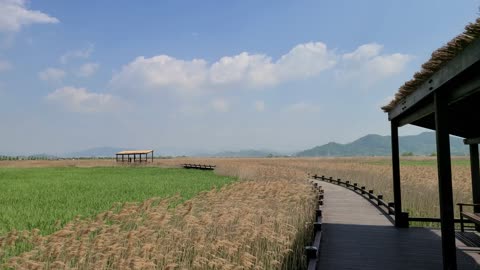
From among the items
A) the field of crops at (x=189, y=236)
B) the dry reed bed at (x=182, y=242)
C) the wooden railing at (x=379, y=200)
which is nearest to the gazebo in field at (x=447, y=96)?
the wooden railing at (x=379, y=200)

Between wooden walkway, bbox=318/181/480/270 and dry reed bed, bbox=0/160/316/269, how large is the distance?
27.6 inches

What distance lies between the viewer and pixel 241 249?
6809mm

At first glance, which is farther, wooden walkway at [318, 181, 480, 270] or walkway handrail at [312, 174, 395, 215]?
walkway handrail at [312, 174, 395, 215]

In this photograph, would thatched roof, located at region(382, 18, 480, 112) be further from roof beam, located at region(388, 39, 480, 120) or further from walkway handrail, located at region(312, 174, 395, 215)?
walkway handrail, located at region(312, 174, 395, 215)

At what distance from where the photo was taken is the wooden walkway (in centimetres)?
663

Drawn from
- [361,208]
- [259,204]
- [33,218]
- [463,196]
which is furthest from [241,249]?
[463,196]

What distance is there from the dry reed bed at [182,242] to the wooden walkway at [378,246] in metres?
0.70

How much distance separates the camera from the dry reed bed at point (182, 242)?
18.2 feet

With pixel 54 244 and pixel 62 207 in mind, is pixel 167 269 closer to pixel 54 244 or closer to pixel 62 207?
pixel 54 244

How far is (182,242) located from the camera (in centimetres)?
700

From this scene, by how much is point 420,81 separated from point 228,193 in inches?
257

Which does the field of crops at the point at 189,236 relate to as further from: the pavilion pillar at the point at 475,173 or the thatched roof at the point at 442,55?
the thatched roof at the point at 442,55

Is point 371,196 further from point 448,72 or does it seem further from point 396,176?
point 448,72

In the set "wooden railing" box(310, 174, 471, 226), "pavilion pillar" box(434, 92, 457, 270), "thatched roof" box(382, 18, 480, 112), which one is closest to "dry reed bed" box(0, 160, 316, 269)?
"pavilion pillar" box(434, 92, 457, 270)
